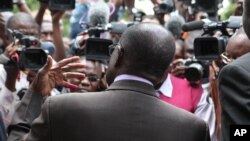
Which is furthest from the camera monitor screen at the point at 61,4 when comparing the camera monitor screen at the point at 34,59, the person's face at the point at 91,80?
the camera monitor screen at the point at 34,59

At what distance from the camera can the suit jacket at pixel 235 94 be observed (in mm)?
2809

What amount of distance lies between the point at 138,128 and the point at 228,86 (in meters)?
0.40

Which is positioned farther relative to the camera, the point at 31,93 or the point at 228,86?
the point at 31,93

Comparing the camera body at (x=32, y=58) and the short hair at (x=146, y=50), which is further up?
the short hair at (x=146, y=50)

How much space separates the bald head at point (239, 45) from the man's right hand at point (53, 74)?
85 cm

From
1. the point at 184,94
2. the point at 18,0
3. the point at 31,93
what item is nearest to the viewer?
the point at 31,93

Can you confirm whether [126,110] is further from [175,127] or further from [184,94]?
[184,94]

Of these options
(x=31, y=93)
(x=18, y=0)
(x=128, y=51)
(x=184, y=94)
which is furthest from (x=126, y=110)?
(x=18, y=0)

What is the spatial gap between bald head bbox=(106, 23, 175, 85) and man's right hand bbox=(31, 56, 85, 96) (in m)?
1.05

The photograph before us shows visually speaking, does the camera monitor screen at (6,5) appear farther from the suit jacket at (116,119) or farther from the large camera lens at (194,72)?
the suit jacket at (116,119)

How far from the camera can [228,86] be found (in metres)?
2.88

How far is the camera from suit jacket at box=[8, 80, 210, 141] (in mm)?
2930

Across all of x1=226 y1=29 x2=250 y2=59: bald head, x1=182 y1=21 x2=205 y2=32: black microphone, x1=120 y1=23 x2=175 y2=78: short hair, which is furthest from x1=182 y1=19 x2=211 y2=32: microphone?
x1=120 y1=23 x2=175 y2=78: short hair

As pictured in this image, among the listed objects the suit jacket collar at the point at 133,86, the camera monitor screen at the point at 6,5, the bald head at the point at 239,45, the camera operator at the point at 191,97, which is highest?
the suit jacket collar at the point at 133,86
